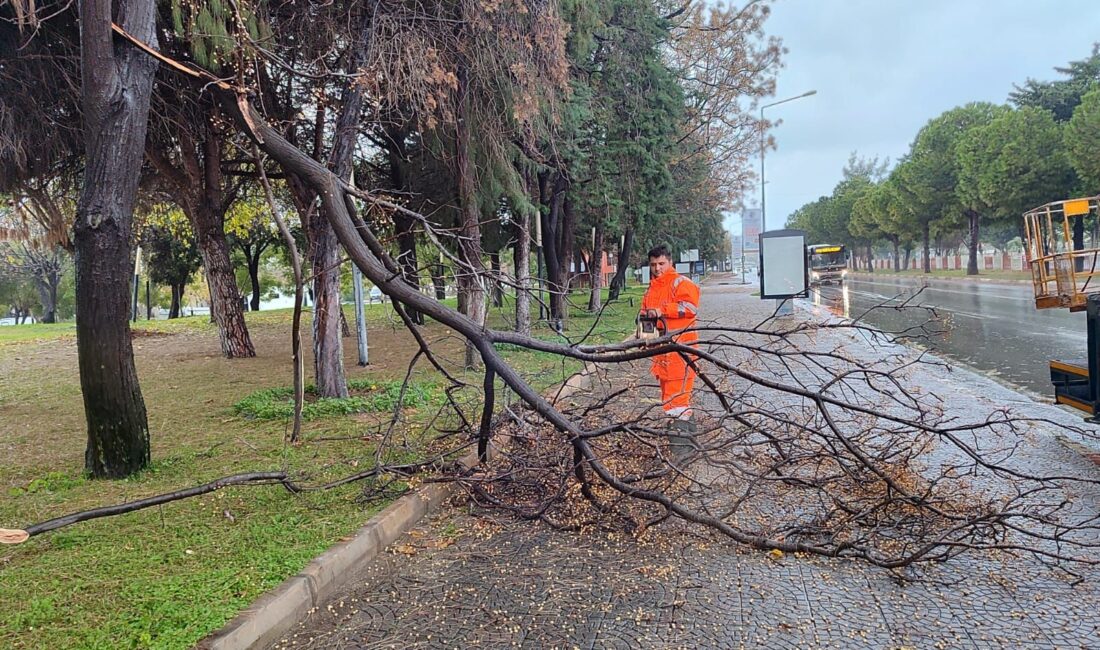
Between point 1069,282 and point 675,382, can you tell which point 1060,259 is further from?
point 675,382

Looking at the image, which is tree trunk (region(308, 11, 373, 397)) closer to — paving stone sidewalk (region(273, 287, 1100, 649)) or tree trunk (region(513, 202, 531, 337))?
tree trunk (region(513, 202, 531, 337))

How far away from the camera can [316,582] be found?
3969 millimetres

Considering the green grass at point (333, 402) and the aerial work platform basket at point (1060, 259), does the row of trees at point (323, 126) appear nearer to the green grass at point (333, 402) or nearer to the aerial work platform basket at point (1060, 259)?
the green grass at point (333, 402)

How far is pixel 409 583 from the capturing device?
4203 millimetres

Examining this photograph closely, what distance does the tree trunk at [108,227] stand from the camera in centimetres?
567

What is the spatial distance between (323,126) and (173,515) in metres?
5.91

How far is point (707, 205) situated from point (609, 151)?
18491 millimetres

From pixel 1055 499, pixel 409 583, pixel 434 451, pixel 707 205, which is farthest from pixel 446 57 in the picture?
pixel 707 205

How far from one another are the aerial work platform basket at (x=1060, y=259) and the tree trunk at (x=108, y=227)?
8.35m

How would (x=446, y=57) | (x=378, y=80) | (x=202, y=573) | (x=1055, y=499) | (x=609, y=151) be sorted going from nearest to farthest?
(x=202, y=573)
(x=1055, y=499)
(x=378, y=80)
(x=446, y=57)
(x=609, y=151)

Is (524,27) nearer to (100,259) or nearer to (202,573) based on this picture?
(100,259)

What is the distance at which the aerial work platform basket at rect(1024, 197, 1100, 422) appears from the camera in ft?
20.4

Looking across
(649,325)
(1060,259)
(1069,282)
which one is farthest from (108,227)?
(1069,282)

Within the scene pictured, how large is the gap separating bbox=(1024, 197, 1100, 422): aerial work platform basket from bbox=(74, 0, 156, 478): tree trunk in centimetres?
810
